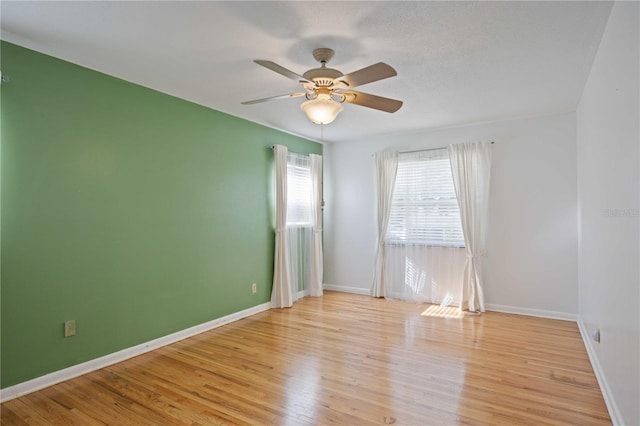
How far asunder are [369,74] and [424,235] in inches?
132

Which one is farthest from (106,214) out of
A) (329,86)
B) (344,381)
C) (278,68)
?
(344,381)

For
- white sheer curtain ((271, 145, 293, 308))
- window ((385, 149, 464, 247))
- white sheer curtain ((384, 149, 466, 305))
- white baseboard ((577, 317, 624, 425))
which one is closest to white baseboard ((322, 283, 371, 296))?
white sheer curtain ((384, 149, 466, 305))

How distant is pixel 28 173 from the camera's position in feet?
8.51

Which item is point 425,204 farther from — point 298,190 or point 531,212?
point 298,190

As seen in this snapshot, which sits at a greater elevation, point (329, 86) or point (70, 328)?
point (329, 86)

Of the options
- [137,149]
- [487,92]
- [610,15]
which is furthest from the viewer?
[487,92]

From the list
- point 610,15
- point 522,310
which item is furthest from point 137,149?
point 522,310

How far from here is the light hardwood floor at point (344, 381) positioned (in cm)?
228

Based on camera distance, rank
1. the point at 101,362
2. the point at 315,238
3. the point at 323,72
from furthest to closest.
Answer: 1. the point at 315,238
2. the point at 101,362
3. the point at 323,72

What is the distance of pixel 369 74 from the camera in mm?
2316

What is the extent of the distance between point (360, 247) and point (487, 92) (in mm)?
3044

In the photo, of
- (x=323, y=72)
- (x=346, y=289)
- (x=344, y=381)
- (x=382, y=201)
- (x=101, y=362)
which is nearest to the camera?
(x=323, y=72)

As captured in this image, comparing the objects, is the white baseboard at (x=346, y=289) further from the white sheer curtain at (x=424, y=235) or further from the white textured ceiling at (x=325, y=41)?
the white textured ceiling at (x=325, y=41)

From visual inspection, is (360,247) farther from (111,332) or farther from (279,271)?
(111,332)
